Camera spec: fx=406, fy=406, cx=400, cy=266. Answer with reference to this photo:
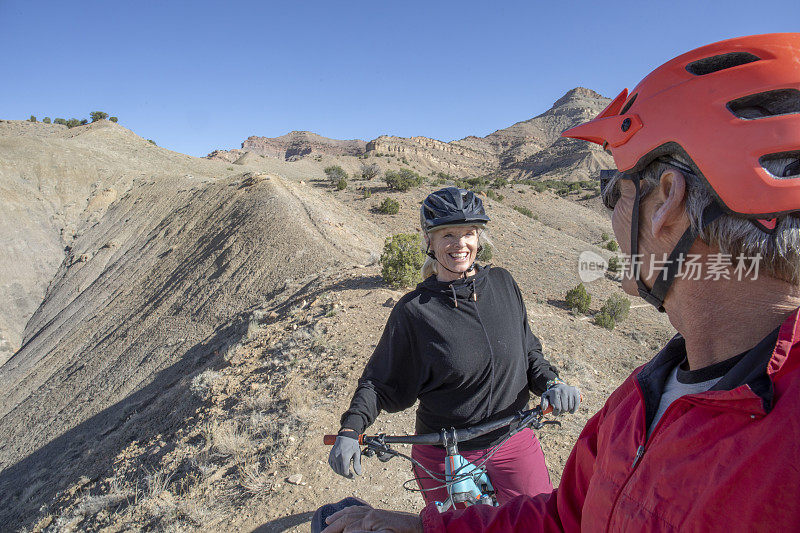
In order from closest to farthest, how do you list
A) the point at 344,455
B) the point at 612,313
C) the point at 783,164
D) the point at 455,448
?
the point at 783,164 < the point at 344,455 < the point at 455,448 < the point at 612,313

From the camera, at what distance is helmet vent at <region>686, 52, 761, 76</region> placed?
119 cm

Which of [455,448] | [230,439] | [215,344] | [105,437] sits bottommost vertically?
[105,437]

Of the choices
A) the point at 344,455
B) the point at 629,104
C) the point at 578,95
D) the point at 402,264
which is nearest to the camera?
the point at 629,104

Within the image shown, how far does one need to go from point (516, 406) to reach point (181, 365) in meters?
9.06

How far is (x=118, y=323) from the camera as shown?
1370 centimetres

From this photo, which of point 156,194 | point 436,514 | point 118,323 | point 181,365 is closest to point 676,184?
point 436,514

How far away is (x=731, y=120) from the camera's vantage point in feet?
3.46

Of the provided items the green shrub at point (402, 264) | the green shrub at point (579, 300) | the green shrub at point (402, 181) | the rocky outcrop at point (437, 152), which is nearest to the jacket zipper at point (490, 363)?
the green shrub at point (402, 264)

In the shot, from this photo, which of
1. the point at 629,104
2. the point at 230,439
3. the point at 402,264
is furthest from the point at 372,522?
the point at 402,264

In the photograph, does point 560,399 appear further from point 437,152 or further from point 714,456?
point 437,152

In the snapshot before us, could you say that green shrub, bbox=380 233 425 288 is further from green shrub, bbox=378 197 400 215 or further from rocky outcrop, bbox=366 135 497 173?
rocky outcrop, bbox=366 135 497 173

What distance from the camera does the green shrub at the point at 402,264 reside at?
26.9 feet

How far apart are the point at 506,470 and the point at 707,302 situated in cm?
174

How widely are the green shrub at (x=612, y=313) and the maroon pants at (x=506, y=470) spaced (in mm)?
7897
